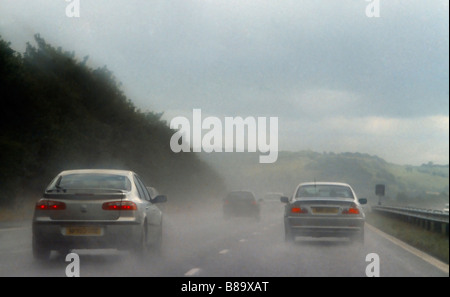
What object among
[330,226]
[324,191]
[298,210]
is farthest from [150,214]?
[324,191]

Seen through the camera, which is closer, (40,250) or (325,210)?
(40,250)

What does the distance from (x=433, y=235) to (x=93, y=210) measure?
14595mm

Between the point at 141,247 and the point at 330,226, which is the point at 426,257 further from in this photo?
the point at 141,247

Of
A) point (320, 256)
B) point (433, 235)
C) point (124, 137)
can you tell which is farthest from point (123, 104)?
point (320, 256)

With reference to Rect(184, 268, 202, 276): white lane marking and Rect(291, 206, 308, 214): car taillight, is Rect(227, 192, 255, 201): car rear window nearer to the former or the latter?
Rect(291, 206, 308, 214): car taillight

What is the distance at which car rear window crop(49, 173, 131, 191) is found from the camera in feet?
48.6

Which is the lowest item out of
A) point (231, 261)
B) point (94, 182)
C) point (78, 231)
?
point (231, 261)

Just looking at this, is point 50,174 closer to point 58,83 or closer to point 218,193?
point 58,83

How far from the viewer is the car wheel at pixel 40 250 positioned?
1417 cm

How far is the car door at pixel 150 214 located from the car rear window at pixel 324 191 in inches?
280

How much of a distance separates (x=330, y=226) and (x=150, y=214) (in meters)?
7.41

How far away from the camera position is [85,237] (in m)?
14.0

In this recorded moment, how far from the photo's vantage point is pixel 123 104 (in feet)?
261

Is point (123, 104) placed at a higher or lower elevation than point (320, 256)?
higher
